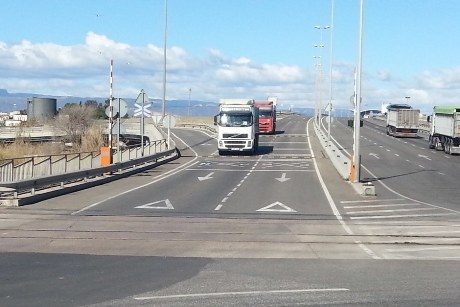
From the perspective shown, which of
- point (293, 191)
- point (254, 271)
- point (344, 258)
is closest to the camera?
point (254, 271)

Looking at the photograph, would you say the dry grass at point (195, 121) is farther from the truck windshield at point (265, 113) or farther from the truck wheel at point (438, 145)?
the truck wheel at point (438, 145)

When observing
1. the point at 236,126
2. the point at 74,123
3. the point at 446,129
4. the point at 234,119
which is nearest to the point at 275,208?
the point at 236,126

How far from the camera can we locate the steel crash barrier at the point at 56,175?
2125 cm

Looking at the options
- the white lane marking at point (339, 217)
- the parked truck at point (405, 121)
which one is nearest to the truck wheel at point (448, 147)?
the white lane marking at point (339, 217)

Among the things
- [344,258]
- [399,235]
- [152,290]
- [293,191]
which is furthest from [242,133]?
[152,290]

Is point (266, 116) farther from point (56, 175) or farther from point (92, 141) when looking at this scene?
point (56, 175)

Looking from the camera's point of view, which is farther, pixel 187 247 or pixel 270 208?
pixel 270 208

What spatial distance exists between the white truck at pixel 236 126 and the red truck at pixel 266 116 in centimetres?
3000

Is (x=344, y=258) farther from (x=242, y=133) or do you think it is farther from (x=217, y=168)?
(x=242, y=133)

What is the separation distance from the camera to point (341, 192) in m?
28.3

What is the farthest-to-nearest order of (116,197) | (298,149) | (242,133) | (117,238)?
(298,149), (242,133), (116,197), (117,238)

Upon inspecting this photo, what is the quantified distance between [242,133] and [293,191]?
79.0 feet

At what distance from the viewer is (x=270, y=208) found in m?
22.0

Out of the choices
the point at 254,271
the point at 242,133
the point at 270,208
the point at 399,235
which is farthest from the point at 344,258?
the point at 242,133
